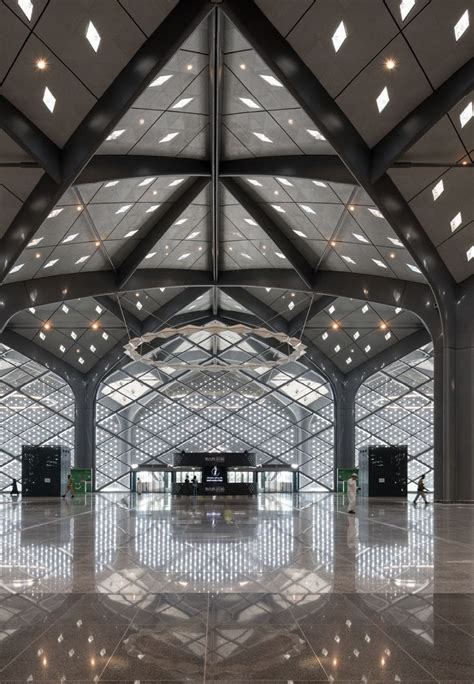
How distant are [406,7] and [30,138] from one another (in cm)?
1188

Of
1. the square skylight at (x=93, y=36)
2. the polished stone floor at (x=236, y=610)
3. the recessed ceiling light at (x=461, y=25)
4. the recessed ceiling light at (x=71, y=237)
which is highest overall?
the recessed ceiling light at (x=461, y=25)

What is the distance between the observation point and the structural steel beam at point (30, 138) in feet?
76.8

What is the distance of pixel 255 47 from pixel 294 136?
7366 millimetres

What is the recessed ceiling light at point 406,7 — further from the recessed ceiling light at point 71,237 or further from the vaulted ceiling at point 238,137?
the recessed ceiling light at point 71,237

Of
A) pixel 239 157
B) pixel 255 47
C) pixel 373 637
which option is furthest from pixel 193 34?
pixel 373 637

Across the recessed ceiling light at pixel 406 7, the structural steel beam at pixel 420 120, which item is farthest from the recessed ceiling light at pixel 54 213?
the recessed ceiling light at pixel 406 7

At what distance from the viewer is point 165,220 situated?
39.5 m

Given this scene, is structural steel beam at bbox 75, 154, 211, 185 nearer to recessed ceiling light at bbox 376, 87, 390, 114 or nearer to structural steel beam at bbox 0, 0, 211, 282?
structural steel beam at bbox 0, 0, 211, 282

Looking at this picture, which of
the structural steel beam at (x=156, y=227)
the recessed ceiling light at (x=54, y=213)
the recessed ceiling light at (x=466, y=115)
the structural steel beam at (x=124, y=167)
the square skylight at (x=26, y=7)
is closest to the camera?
the square skylight at (x=26, y=7)

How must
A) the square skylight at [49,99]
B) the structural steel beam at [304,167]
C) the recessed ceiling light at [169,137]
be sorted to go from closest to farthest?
1. the square skylight at [49,99]
2. the recessed ceiling light at [169,137]
3. the structural steel beam at [304,167]

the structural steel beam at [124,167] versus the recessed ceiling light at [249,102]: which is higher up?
→ the recessed ceiling light at [249,102]

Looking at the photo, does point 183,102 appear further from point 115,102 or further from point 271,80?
point 115,102

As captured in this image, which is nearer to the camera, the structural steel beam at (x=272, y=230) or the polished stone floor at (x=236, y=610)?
the polished stone floor at (x=236, y=610)

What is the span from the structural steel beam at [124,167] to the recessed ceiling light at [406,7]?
1304 cm
